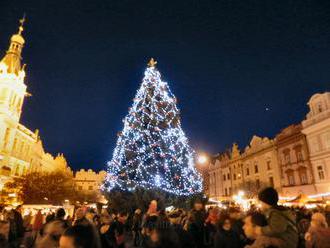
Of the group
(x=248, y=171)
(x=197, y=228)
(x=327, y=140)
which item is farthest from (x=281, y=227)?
(x=248, y=171)

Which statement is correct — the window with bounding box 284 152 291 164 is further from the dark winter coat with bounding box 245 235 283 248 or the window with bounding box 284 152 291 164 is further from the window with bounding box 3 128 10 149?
the window with bounding box 3 128 10 149

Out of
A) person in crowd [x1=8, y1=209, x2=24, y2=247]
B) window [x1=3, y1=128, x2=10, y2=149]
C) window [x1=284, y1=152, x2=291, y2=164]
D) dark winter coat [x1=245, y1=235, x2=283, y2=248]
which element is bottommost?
person in crowd [x1=8, y1=209, x2=24, y2=247]

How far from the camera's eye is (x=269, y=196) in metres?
3.67

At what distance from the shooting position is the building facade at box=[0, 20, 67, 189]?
4250 centimetres

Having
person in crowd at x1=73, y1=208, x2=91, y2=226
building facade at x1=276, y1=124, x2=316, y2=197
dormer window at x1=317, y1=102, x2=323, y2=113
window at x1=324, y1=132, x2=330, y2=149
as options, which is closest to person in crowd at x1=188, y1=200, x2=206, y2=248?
person in crowd at x1=73, y1=208, x2=91, y2=226

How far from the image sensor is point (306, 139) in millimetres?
33625

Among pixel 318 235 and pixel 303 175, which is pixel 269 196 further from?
pixel 303 175

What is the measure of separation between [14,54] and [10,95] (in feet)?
38.1

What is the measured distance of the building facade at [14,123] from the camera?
139 ft

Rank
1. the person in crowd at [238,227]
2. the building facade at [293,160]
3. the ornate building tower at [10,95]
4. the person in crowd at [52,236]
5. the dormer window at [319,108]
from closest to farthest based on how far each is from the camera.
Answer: the person in crowd at [52,236]
the person in crowd at [238,227]
the building facade at [293,160]
the dormer window at [319,108]
the ornate building tower at [10,95]

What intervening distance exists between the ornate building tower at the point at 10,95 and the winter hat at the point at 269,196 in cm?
4586

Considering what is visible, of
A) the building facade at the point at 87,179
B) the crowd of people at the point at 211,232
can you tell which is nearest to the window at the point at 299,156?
the crowd of people at the point at 211,232

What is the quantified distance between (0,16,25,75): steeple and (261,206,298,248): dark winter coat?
184ft

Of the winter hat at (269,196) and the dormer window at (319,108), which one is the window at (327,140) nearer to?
the dormer window at (319,108)
